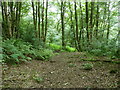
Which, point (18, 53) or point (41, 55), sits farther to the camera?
point (41, 55)

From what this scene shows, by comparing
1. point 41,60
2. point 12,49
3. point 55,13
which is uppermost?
point 55,13

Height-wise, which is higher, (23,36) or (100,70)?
(23,36)

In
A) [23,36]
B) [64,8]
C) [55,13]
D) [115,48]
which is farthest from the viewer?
[55,13]

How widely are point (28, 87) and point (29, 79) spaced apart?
24.0 inches

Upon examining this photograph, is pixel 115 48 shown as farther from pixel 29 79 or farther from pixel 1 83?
pixel 1 83

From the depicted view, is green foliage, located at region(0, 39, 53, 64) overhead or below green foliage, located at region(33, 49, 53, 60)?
overhead

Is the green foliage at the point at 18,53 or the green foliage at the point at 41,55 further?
the green foliage at the point at 41,55

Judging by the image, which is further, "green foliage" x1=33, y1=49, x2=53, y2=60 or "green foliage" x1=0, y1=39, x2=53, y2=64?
"green foliage" x1=33, y1=49, x2=53, y2=60

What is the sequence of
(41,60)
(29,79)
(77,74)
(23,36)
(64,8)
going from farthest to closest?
(64,8) < (23,36) < (41,60) < (77,74) < (29,79)

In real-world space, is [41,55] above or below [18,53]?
below

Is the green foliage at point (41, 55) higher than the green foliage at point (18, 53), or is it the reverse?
the green foliage at point (18, 53)

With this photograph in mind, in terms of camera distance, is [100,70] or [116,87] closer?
[116,87]

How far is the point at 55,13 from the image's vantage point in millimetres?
17406

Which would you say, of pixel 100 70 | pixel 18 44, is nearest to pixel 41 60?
pixel 18 44
